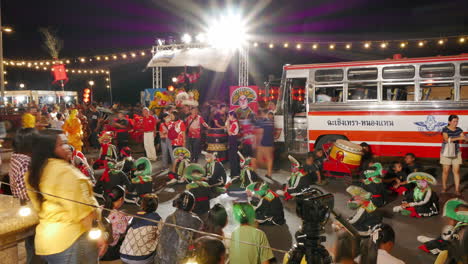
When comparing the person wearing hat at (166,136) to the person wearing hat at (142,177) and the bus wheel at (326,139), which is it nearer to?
the person wearing hat at (142,177)

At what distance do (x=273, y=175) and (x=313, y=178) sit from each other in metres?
1.32

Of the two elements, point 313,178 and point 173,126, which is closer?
point 313,178

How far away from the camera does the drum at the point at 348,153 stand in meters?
8.90

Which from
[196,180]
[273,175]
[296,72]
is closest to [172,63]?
[296,72]

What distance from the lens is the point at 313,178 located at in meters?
8.88

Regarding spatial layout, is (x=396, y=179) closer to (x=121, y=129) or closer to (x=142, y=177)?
(x=142, y=177)

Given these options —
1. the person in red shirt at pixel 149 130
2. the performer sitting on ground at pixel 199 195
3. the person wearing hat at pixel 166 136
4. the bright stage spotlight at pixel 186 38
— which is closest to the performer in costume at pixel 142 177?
the performer sitting on ground at pixel 199 195

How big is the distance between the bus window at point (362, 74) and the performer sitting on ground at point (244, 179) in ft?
14.9

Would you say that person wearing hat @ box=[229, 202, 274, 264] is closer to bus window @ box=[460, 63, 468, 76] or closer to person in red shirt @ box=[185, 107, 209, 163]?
person in red shirt @ box=[185, 107, 209, 163]

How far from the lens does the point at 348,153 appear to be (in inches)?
352

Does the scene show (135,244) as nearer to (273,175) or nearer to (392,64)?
(273,175)

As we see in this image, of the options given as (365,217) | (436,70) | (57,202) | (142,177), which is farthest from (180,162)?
(436,70)

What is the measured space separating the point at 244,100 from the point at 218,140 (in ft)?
11.3

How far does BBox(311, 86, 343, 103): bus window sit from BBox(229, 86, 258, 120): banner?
3.32 m
